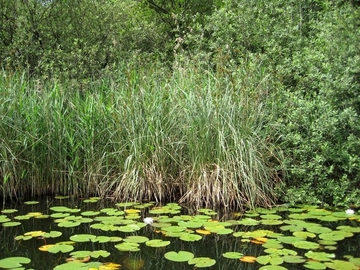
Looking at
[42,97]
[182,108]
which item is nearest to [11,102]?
[42,97]

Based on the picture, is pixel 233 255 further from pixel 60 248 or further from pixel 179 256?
pixel 60 248

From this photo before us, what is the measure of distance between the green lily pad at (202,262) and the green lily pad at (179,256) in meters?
0.06

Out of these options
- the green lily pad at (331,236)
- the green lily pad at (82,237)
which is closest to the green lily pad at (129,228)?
the green lily pad at (82,237)

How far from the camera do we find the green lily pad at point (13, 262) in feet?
11.5

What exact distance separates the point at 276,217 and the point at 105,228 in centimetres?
183

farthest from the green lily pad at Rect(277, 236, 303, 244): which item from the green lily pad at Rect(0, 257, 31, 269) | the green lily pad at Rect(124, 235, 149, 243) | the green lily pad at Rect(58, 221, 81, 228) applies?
the green lily pad at Rect(0, 257, 31, 269)

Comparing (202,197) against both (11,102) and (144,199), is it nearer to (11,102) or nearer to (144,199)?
(144,199)

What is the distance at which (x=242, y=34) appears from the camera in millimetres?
8062

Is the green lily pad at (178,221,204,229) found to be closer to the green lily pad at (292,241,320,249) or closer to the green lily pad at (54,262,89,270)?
the green lily pad at (292,241,320,249)

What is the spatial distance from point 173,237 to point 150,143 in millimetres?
1784

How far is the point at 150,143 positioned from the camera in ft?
18.9

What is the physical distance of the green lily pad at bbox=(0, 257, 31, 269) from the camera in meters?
3.49

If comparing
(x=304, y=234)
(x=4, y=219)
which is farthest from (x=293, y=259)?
(x=4, y=219)

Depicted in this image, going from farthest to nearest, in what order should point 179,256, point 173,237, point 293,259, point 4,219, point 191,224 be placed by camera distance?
point 4,219
point 191,224
point 173,237
point 179,256
point 293,259
